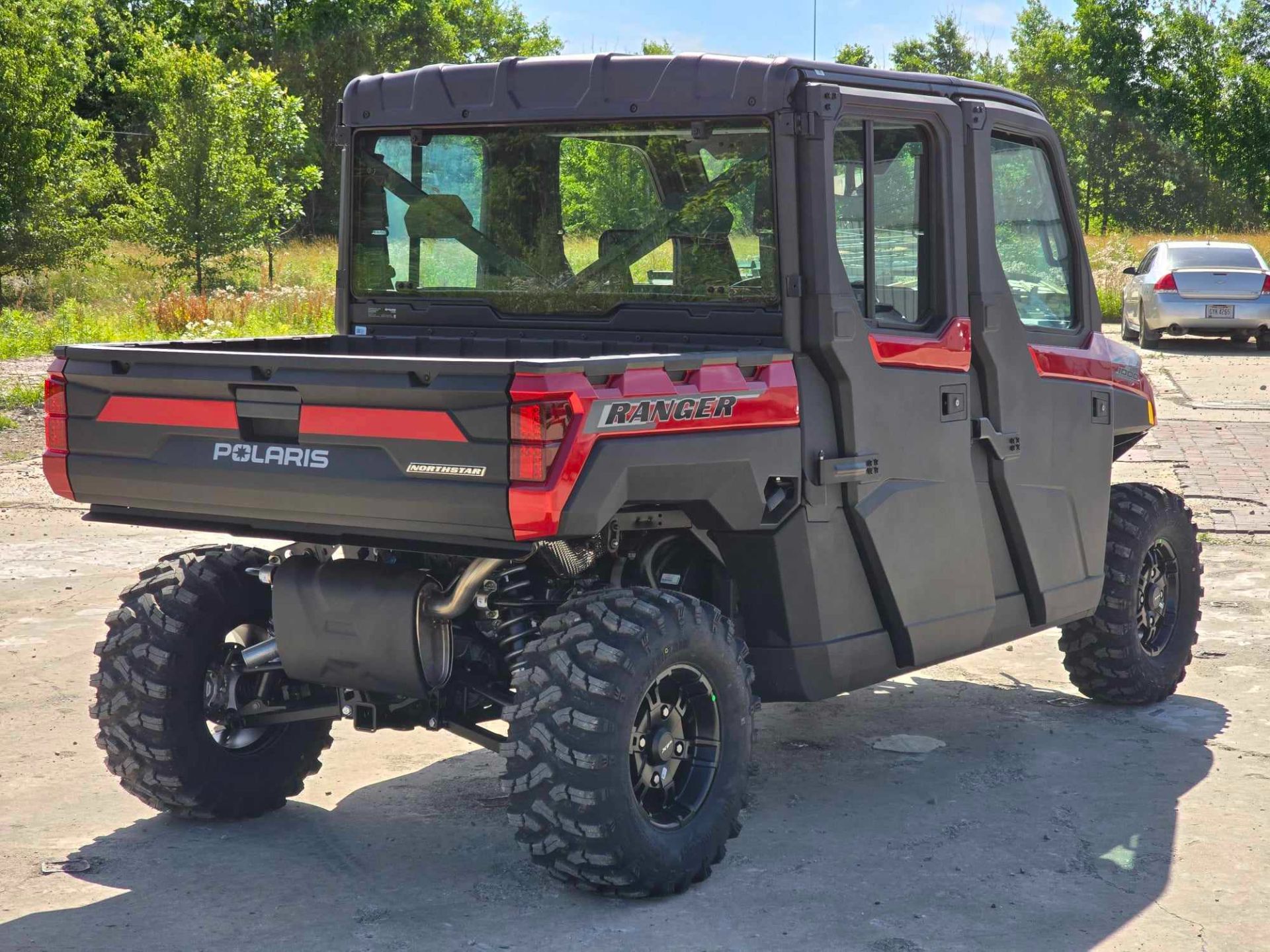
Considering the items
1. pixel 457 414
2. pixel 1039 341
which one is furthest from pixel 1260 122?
pixel 457 414

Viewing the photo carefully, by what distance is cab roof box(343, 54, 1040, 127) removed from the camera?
475 centimetres

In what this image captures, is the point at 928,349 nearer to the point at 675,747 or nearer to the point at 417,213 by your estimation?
the point at 675,747

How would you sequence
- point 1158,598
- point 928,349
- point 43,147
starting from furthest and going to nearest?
point 43,147, point 1158,598, point 928,349

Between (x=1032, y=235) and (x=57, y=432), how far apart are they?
3.40 metres

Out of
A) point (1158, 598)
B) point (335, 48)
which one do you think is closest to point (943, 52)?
point (335, 48)

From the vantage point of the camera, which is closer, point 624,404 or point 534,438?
point 534,438

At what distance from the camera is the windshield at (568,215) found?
4.89 m

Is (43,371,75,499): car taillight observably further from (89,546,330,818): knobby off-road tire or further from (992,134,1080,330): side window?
(992,134,1080,330): side window

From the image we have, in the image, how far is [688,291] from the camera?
5.04 meters

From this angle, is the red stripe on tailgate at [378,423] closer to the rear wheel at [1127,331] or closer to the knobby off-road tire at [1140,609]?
the knobby off-road tire at [1140,609]

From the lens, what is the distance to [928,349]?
5.13 m

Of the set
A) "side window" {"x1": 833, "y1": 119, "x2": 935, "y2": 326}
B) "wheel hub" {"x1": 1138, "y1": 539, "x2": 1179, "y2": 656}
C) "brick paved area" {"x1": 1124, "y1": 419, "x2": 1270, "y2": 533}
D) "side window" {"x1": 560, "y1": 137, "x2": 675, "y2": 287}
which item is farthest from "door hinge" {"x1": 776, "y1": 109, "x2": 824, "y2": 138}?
"brick paved area" {"x1": 1124, "y1": 419, "x2": 1270, "y2": 533}

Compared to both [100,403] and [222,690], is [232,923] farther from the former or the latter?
[100,403]

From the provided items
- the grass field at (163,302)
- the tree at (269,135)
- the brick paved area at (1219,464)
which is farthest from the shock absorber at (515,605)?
the tree at (269,135)
